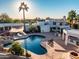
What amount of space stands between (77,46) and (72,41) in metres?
1.53

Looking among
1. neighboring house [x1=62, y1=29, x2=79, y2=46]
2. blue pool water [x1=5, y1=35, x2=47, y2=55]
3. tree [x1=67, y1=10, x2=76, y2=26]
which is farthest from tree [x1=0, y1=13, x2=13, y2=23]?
neighboring house [x1=62, y1=29, x2=79, y2=46]

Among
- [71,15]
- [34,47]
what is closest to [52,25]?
[71,15]

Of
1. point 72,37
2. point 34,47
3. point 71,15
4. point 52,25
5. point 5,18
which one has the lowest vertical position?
point 34,47

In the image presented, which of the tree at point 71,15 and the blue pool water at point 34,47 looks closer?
the blue pool water at point 34,47

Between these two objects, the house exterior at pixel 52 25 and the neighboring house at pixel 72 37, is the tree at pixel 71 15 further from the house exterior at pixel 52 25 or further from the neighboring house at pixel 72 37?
the neighboring house at pixel 72 37

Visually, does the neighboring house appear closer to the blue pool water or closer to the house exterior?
the blue pool water

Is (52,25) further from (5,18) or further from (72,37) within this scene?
(72,37)

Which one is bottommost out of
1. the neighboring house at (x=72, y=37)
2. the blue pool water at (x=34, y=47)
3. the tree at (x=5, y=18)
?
the blue pool water at (x=34, y=47)

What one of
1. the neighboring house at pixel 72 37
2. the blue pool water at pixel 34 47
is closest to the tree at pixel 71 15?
the blue pool water at pixel 34 47

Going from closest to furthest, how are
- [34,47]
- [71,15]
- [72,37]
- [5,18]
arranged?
[72,37] → [34,47] → [71,15] → [5,18]

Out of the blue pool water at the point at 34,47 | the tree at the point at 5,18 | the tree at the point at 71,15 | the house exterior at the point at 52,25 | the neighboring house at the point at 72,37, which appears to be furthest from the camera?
the tree at the point at 5,18

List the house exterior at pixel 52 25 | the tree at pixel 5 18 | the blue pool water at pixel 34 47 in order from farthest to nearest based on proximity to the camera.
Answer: the tree at pixel 5 18 → the house exterior at pixel 52 25 → the blue pool water at pixel 34 47

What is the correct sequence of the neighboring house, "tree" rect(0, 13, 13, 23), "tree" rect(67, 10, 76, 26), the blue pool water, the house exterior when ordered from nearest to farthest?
1. the blue pool water
2. the neighboring house
3. the house exterior
4. "tree" rect(67, 10, 76, 26)
5. "tree" rect(0, 13, 13, 23)

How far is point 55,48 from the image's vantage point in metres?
23.2
